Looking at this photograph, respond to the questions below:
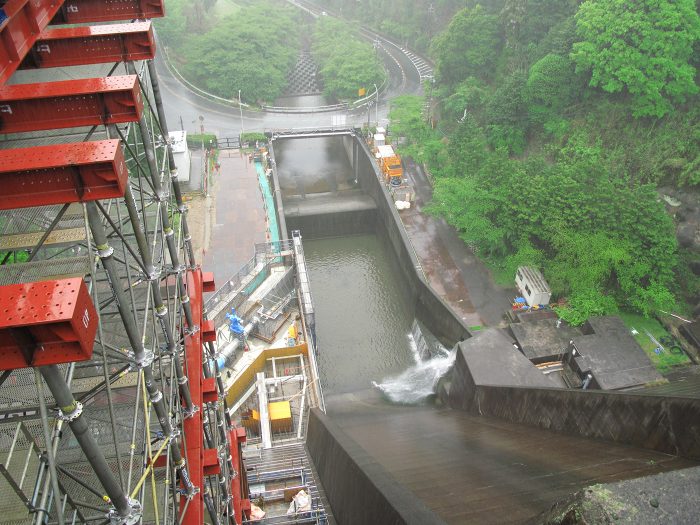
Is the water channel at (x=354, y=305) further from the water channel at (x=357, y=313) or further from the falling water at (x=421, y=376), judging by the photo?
the falling water at (x=421, y=376)

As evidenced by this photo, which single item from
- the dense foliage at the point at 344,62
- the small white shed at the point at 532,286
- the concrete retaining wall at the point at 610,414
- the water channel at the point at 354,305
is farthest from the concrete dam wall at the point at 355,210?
the concrete retaining wall at the point at 610,414

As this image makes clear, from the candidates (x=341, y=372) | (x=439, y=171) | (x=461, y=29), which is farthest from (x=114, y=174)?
(x=461, y=29)

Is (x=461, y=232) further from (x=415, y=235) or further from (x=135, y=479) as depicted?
(x=135, y=479)

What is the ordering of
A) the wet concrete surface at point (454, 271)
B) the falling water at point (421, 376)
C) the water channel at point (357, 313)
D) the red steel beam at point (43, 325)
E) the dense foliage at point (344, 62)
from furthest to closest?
the dense foliage at point (344, 62) < the water channel at point (357, 313) < the wet concrete surface at point (454, 271) < the falling water at point (421, 376) < the red steel beam at point (43, 325)

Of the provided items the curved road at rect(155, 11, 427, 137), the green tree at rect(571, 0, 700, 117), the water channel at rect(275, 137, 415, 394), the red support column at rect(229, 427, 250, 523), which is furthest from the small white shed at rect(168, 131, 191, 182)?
the green tree at rect(571, 0, 700, 117)

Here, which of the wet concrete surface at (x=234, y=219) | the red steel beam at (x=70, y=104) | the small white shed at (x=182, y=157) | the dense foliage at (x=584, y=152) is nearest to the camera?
the red steel beam at (x=70, y=104)
